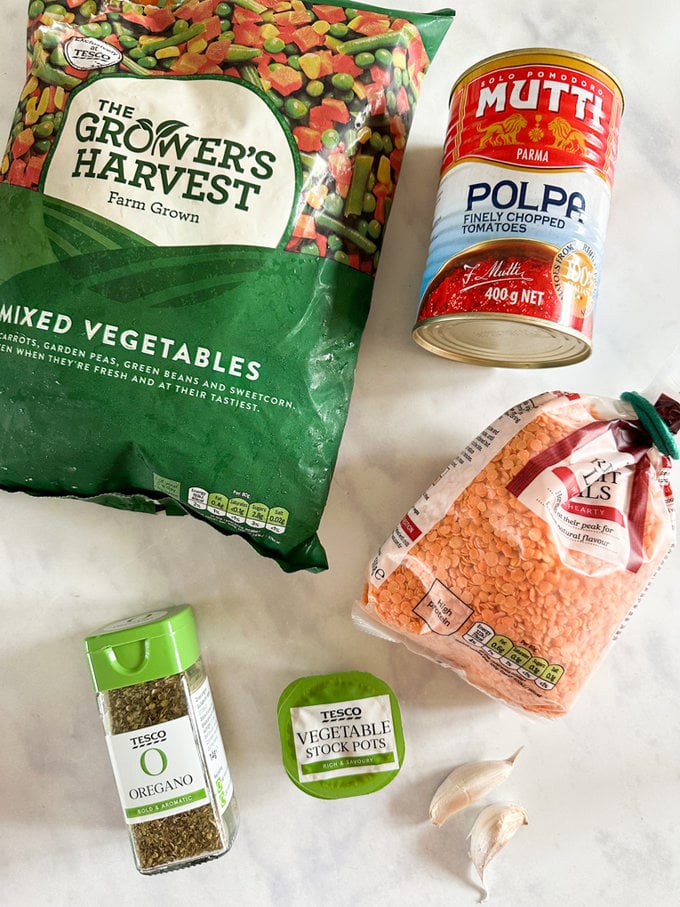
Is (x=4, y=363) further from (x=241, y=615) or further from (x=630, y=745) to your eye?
(x=630, y=745)

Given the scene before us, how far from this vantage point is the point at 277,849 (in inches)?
38.6

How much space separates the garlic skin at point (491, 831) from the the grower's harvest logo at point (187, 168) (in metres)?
0.78

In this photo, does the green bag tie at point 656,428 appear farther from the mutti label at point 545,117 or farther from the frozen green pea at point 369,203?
the frozen green pea at point 369,203

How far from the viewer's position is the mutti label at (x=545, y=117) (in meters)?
0.75

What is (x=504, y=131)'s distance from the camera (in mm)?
766

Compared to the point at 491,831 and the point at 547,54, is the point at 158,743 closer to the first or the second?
the point at 491,831

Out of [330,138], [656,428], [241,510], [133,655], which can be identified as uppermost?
[330,138]

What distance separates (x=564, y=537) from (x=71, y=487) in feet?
1.81

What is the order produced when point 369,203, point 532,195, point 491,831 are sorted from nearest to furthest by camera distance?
point 532,195, point 369,203, point 491,831

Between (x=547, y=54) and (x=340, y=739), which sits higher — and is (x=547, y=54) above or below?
above

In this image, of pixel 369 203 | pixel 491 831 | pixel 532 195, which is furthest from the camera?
pixel 491 831

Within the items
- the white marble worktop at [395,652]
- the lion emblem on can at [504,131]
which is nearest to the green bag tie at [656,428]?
the white marble worktop at [395,652]

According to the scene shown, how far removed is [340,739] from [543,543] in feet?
1.30

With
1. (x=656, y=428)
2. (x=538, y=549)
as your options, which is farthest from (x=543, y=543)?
(x=656, y=428)
